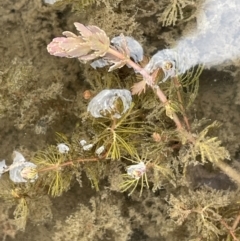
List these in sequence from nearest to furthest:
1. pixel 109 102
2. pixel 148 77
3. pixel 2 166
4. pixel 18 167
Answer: pixel 148 77 < pixel 109 102 < pixel 18 167 < pixel 2 166

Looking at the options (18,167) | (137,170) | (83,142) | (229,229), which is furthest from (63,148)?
(229,229)

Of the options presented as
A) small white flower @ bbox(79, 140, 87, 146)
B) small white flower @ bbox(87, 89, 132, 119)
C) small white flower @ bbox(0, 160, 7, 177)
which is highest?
small white flower @ bbox(87, 89, 132, 119)

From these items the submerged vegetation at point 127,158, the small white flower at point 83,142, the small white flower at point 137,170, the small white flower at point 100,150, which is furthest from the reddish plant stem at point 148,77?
the small white flower at point 83,142

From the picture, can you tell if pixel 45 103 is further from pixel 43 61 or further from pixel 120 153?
pixel 120 153

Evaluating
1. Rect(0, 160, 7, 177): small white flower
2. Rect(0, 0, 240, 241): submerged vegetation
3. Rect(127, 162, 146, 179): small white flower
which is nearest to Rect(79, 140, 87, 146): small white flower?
Rect(0, 0, 240, 241): submerged vegetation

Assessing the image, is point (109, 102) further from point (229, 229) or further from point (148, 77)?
point (229, 229)

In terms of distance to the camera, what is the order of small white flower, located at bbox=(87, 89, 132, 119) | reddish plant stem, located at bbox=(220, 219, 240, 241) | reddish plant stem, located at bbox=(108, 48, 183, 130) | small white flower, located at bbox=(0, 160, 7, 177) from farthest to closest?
small white flower, located at bbox=(0, 160, 7, 177), small white flower, located at bbox=(87, 89, 132, 119), reddish plant stem, located at bbox=(220, 219, 240, 241), reddish plant stem, located at bbox=(108, 48, 183, 130)

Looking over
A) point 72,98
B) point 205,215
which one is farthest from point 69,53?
point 205,215

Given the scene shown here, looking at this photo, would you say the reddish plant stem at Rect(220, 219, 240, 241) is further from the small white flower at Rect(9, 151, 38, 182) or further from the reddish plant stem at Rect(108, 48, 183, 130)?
the small white flower at Rect(9, 151, 38, 182)
